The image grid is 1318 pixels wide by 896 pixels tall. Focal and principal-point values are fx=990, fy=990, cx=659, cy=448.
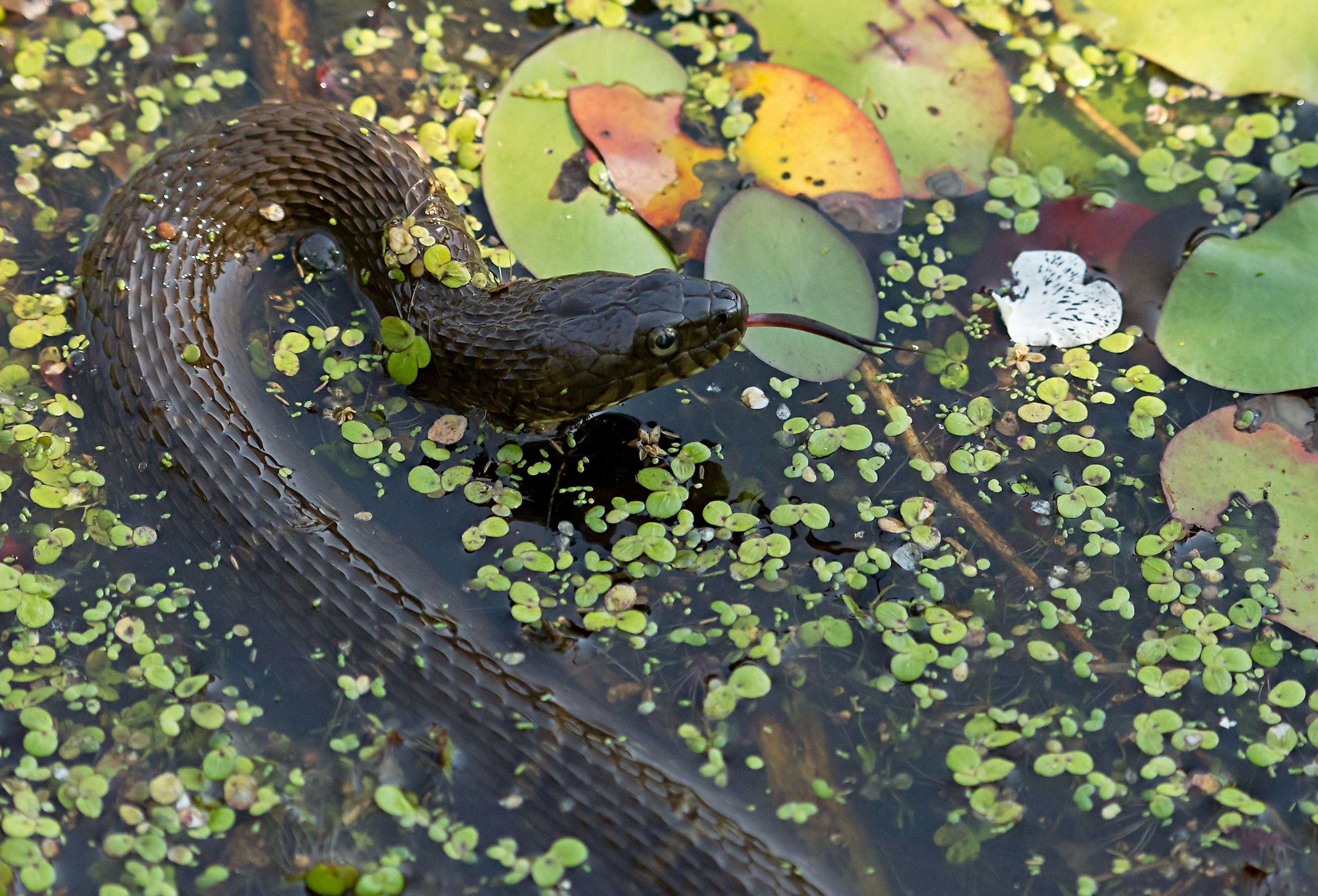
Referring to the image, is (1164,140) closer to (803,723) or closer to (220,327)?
(803,723)

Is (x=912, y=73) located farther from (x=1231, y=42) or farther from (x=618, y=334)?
(x=618, y=334)

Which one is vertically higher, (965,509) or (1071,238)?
(1071,238)

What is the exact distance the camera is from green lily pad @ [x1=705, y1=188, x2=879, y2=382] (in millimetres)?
4246

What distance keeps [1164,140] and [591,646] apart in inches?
151

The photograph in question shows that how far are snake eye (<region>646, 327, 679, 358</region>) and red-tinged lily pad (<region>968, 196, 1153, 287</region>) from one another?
5.31 feet

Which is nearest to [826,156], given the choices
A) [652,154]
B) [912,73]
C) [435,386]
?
[912,73]

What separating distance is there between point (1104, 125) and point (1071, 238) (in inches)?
31.7

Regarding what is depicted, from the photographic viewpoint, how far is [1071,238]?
4.67 metres

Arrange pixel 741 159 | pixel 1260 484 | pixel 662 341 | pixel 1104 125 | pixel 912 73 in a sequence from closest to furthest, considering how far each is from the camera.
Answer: pixel 662 341 < pixel 1260 484 < pixel 741 159 < pixel 912 73 < pixel 1104 125

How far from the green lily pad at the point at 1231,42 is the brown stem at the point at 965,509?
2.43 metres

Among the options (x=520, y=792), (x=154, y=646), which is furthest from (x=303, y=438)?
(x=520, y=792)

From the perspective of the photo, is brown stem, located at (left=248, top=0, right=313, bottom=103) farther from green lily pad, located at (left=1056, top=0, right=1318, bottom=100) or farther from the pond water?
green lily pad, located at (left=1056, top=0, right=1318, bottom=100)

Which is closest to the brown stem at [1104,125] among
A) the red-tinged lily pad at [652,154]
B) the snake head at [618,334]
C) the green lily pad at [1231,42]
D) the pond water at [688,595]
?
the pond water at [688,595]

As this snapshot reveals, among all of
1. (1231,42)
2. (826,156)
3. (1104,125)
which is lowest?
(826,156)
